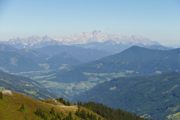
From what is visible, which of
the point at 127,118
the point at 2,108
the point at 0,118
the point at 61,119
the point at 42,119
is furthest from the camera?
the point at 127,118

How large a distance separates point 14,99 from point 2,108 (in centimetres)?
1008

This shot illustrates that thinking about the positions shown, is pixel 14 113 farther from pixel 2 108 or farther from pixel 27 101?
pixel 27 101

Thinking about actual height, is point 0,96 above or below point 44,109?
above

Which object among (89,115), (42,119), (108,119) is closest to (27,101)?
(42,119)

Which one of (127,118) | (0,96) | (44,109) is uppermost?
(0,96)

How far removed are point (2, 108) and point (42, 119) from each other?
62.6 feet

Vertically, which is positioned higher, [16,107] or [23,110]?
[16,107]

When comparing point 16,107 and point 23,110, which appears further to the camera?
point 23,110

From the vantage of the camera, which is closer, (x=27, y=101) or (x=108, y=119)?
(x=27, y=101)

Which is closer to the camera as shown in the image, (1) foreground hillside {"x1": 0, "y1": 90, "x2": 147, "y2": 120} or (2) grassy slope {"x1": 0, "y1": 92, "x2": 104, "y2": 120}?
(2) grassy slope {"x1": 0, "y1": 92, "x2": 104, "y2": 120}

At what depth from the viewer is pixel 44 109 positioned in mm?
95938

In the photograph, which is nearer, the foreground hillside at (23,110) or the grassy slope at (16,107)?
the grassy slope at (16,107)

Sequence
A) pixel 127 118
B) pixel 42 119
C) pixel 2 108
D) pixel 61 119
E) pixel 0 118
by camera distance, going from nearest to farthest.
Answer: pixel 0 118
pixel 2 108
pixel 42 119
pixel 61 119
pixel 127 118

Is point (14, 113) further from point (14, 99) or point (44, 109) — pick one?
point (44, 109)
